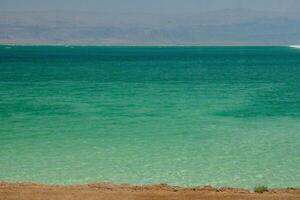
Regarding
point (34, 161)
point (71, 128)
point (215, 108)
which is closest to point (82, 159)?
point (34, 161)

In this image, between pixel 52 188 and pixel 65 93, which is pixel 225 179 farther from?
pixel 65 93

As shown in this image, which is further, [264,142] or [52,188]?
[264,142]

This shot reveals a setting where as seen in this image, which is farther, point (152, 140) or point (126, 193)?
point (152, 140)

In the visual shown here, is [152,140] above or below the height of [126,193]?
below

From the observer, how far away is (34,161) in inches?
651

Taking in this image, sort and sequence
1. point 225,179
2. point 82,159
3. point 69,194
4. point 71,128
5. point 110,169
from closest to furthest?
point 69,194 → point 225,179 → point 110,169 → point 82,159 → point 71,128

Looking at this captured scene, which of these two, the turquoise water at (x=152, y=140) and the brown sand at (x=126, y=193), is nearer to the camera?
the brown sand at (x=126, y=193)

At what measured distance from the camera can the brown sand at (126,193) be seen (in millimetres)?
11062

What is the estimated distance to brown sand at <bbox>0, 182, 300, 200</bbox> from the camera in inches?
436

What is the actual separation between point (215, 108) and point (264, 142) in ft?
31.2

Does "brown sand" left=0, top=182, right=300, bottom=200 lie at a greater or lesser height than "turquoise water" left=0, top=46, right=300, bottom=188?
greater

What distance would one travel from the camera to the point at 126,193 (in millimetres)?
11438

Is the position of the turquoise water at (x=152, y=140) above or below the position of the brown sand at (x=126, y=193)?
below

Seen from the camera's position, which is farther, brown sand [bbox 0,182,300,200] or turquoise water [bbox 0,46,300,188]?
turquoise water [bbox 0,46,300,188]
